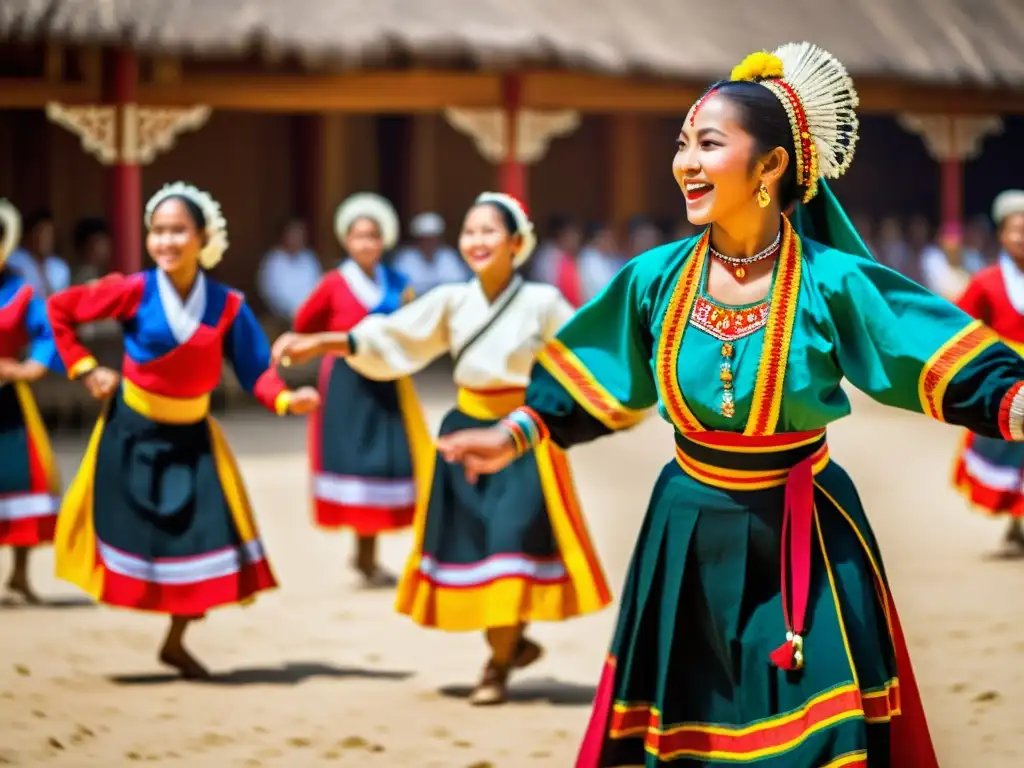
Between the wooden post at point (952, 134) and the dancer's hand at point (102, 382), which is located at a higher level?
the wooden post at point (952, 134)

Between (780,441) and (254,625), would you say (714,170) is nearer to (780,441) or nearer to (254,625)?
(780,441)

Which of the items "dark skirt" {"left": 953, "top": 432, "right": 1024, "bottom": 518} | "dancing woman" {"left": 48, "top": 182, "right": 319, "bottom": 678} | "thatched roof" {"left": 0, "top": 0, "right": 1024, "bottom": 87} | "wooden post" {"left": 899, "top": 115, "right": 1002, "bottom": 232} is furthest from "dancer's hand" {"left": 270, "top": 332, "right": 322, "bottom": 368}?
"wooden post" {"left": 899, "top": 115, "right": 1002, "bottom": 232}

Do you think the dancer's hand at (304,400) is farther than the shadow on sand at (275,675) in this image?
No

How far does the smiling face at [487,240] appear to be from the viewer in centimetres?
596

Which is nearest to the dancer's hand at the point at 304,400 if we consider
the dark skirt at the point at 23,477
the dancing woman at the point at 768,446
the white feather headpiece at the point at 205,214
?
the white feather headpiece at the point at 205,214

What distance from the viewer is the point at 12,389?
7.50m

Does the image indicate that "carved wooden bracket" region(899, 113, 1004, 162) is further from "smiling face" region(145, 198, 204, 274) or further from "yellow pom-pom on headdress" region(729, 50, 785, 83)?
"yellow pom-pom on headdress" region(729, 50, 785, 83)

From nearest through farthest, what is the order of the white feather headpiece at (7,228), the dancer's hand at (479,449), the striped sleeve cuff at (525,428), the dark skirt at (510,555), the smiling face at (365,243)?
the dancer's hand at (479,449) → the striped sleeve cuff at (525,428) → the dark skirt at (510,555) → the white feather headpiece at (7,228) → the smiling face at (365,243)

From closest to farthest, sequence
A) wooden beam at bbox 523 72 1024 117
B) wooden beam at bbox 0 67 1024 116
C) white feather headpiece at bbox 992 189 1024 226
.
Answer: white feather headpiece at bbox 992 189 1024 226, wooden beam at bbox 0 67 1024 116, wooden beam at bbox 523 72 1024 117

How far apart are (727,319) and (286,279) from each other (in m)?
12.6

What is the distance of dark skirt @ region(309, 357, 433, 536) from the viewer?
8.02 m

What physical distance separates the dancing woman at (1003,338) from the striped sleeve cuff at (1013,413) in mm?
4524

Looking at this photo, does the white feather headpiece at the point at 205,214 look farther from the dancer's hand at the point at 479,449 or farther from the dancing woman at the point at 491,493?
the dancer's hand at the point at 479,449

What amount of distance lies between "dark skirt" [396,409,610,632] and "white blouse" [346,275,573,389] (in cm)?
20
